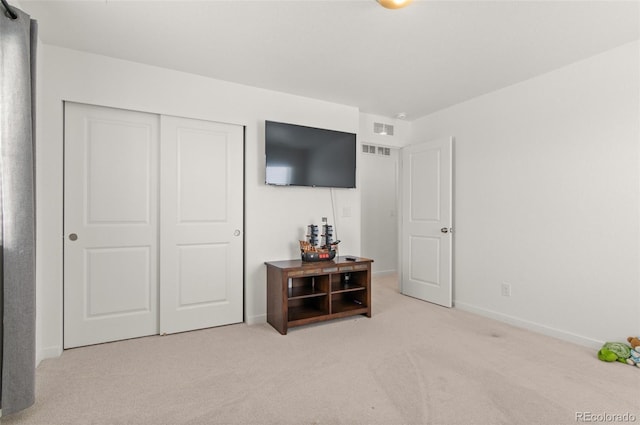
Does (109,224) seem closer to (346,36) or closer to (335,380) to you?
(335,380)

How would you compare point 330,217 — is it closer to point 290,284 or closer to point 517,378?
point 290,284

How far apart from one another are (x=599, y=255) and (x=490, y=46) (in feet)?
6.26

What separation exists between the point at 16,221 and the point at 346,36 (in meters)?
2.33

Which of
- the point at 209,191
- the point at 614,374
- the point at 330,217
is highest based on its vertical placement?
the point at 209,191

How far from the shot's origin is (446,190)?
3.97 meters

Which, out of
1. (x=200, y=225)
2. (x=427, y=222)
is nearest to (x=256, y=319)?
(x=200, y=225)

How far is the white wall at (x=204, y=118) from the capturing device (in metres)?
2.63

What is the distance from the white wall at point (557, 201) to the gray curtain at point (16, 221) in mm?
3827

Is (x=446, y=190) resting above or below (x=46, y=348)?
above

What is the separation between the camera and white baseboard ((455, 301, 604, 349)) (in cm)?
280

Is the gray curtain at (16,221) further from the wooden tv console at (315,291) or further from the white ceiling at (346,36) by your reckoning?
the wooden tv console at (315,291)

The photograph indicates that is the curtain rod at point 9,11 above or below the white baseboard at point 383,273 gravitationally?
above

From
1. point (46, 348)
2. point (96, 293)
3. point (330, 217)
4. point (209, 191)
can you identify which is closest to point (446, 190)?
point (330, 217)

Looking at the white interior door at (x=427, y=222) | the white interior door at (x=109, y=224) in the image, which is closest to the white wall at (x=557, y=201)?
the white interior door at (x=427, y=222)
